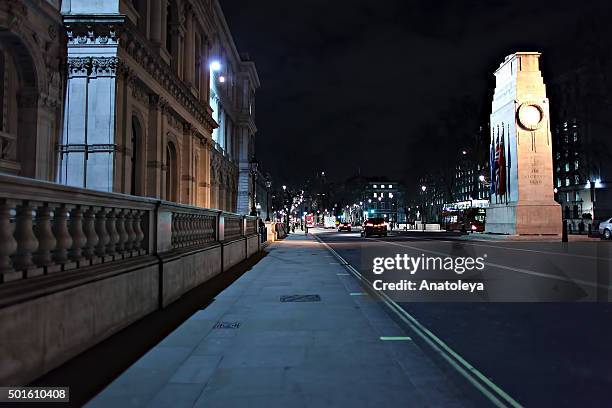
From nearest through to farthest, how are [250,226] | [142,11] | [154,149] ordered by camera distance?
[142,11] → [250,226] → [154,149]

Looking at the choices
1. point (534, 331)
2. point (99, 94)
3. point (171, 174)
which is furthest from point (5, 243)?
point (171, 174)

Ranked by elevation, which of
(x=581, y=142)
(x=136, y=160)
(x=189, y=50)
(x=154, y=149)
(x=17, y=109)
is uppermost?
(x=189, y=50)

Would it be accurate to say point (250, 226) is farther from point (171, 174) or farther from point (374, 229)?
point (374, 229)

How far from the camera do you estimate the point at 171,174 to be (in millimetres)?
28609

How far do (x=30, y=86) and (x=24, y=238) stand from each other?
1332 centimetres

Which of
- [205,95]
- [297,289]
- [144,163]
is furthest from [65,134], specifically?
[205,95]

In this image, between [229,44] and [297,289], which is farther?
[229,44]

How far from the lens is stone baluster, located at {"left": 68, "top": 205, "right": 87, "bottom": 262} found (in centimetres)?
531

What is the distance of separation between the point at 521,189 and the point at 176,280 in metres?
29.2

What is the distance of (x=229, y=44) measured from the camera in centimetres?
5238

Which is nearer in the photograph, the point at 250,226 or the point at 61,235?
the point at 61,235

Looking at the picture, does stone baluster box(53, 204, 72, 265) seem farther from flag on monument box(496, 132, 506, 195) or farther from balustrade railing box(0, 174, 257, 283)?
flag on monument box(496, 132, 506, 195)

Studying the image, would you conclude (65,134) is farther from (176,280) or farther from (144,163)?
(176,280)

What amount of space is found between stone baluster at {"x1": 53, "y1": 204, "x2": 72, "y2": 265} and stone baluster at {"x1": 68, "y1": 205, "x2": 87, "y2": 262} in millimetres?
209
